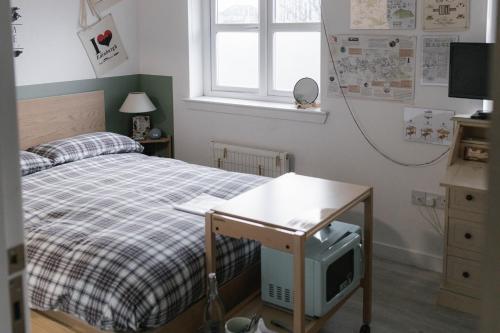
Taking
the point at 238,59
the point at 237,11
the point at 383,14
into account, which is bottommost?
the point at 238,59

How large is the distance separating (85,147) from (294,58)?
1600 mm

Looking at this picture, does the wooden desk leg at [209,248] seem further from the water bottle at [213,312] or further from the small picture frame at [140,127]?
the small picture frame at [140,127]

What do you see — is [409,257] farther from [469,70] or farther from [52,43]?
[52,43]

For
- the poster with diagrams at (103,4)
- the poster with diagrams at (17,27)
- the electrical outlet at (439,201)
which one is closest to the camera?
the electrical outlet at (439,201)

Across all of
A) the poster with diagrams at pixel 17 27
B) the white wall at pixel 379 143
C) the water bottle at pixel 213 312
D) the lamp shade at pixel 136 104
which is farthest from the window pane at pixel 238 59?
the water bottle at pixel 213 312

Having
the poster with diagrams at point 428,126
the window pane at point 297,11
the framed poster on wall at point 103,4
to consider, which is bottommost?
the poster with diagrams at point 428,126

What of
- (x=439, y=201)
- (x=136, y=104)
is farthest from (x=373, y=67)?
(x=136, y=104)

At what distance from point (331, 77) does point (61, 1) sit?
2046mm

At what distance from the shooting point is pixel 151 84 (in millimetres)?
4992

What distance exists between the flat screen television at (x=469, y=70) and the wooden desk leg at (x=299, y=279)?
59.0 inches

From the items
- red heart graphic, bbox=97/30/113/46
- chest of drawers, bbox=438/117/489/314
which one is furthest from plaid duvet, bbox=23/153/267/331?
red heart graphic, bbox=97/30/113/46

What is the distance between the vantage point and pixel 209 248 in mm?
2590

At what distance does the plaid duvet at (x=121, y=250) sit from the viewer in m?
2.39

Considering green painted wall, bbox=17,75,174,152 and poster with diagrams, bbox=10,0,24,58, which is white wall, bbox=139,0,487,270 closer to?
green painted wall, bbox=17,75,174,152
